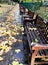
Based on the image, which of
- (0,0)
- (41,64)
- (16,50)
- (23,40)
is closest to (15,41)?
(23,40)

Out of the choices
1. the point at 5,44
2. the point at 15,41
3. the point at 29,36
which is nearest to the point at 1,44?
the point at 5,44

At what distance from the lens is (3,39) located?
681 centimetres

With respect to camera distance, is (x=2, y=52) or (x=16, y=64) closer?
(x=16, y=64)

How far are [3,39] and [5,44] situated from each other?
806mm

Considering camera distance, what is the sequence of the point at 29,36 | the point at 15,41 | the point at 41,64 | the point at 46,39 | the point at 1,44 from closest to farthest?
the point at 41,64, the point at 46,39, the point at 29,36, the point at 1,44, the point at 15,41

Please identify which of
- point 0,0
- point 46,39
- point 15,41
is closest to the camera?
point 46,39

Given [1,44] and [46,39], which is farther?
[1,44]

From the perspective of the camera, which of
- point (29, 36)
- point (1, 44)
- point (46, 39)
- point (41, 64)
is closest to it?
point (41, 64)

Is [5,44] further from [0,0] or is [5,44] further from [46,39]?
[0,0]

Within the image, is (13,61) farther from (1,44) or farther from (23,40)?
(23,40)

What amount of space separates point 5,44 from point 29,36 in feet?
3.65

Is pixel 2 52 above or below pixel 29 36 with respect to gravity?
below

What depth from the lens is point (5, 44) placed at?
604 centimetres

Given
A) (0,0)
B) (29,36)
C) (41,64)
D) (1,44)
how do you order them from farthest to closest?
(0,0) → (1,44) → (29,36) → (41,64)
